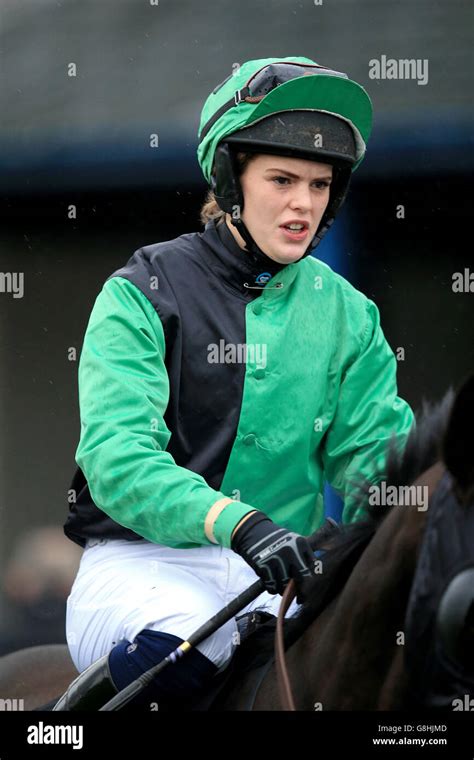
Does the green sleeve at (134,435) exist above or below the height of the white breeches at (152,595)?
above

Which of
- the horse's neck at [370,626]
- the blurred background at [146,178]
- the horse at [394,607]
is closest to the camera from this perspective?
the horse at [394,607]

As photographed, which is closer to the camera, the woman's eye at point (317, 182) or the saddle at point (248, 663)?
the saddle at point (248, 663)

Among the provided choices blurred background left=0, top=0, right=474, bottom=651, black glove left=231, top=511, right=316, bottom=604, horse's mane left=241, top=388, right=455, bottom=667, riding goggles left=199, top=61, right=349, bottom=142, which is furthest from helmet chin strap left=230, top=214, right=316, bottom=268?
blurred background left=0, top=0, right=474, bottom=651

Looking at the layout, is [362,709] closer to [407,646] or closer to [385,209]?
[407,646]

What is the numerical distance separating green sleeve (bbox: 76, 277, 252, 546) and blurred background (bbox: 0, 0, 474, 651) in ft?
6.86

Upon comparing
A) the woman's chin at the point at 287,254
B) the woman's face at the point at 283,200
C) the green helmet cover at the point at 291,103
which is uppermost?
the green helmet cover at the point at 291,103

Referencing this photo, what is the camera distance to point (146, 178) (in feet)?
15.8

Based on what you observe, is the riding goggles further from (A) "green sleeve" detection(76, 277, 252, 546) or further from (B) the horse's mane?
(B) the horse's mane

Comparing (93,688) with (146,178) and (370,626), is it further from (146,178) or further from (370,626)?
(146,178)

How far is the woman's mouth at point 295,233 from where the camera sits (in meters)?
2.45

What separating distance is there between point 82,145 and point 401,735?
327cm

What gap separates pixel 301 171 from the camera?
241cm

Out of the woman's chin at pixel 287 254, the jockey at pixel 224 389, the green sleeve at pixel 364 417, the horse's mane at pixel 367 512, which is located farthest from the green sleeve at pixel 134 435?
the green sleeve at pixel 364 417

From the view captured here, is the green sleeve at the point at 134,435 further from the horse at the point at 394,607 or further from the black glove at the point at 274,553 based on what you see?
the horse at the point at 394,607
